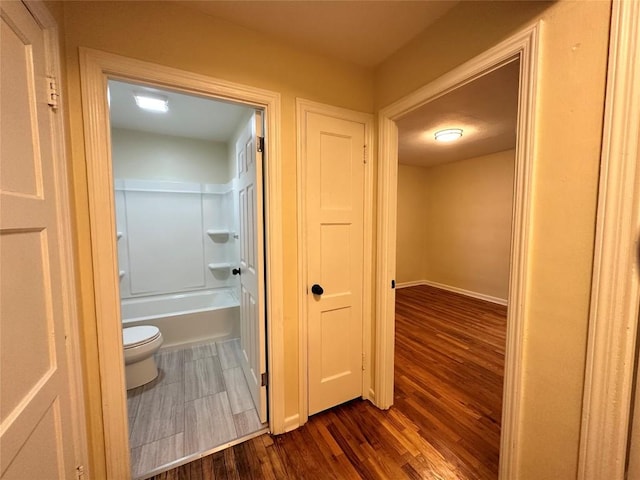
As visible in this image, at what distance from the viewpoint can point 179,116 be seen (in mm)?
2521

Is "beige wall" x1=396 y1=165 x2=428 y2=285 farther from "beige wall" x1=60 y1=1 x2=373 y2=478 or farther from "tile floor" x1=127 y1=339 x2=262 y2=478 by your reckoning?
"tile floor" x1=127 y1=339 x2=262 y2=478

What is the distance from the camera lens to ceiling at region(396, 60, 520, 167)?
2.04 metres

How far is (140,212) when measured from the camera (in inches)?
118

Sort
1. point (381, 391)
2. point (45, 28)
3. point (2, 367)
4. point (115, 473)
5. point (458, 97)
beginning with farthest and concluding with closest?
point (458, 97) → point (381, 391) → point (115, 473) → point (45, 28) → point (2, 367)

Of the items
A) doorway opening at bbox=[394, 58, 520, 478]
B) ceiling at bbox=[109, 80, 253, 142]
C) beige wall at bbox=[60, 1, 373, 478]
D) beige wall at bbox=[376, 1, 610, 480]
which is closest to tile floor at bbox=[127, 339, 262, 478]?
beige wall at bbox=[60, 1, 373, 478]

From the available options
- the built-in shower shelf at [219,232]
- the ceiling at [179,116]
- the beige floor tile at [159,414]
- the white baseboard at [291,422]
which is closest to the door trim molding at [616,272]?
the white baseboard at [291,422]

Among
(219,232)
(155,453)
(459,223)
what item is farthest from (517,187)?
(459,223)

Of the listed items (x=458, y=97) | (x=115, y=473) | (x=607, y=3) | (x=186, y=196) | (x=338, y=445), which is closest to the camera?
(x=607, y=3)

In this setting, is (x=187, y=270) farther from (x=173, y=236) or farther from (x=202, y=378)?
Result: (x=202, y=378)

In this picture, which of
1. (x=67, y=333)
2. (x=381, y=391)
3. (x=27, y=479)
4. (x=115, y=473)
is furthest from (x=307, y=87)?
(x=115, y=473)

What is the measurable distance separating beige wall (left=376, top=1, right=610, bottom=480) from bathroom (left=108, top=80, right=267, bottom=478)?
1365mm

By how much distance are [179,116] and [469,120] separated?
3095 mm

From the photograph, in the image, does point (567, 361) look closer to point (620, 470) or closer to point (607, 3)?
point (620, 470)

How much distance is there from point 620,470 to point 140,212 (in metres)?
4.00
